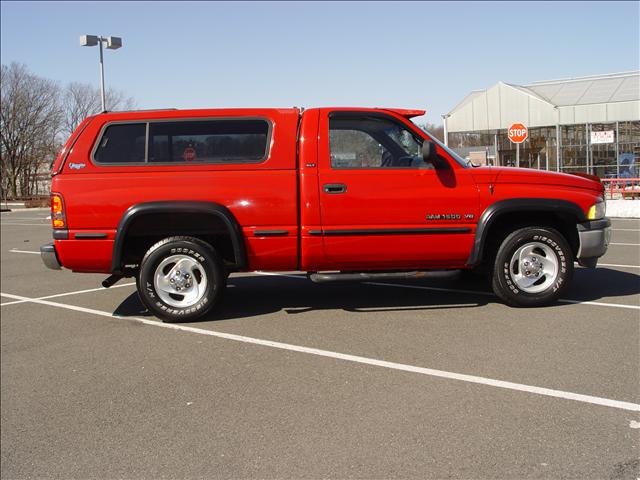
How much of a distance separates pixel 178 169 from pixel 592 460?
4.17 m

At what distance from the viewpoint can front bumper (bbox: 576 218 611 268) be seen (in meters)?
5.82

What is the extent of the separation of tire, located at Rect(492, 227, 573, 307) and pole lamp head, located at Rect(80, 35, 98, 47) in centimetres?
2306

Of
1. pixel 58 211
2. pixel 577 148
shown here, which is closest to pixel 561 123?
pixel 577 148

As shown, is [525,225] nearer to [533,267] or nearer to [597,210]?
[533,267]

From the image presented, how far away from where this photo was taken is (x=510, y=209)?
221 inches

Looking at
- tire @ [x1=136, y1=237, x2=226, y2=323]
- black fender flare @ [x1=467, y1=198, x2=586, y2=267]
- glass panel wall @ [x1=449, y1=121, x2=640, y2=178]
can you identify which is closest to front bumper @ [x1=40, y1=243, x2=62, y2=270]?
tire @ [x1=136, y1=237, x2=226, y2=323]

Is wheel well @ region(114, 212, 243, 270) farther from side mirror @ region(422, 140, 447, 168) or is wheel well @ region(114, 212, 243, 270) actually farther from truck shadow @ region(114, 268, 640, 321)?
side mirror @ region(422, 140, 447, 168)

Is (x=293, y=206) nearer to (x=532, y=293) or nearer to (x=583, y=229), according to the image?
(x=532, y=293)

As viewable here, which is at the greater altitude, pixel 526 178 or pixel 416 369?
pixel 526 178

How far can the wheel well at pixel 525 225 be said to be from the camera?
595cm

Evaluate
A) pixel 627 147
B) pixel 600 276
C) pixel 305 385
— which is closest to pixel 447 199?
pixel 305 385

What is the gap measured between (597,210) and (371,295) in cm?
256

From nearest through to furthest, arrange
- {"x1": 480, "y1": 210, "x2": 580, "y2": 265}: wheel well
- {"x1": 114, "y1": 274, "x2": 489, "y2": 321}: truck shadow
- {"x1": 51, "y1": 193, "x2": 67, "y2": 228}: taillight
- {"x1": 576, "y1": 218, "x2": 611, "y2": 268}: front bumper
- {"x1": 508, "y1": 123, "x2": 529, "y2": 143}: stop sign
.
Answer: {"x1": 51, "y1": 193, "x2": 67, "y2": 228}: taillight < {"x1": 576, "y1": 218, "x2": 611, "y2": 268}: front bumper < {"x1": 480, "y1": 210, "x2": 580, "y2": 265}: wheel well < {"x1": 114, "y1": 274, "x2": 489, "y2": 321}: truck shadow < {"x1": 508, "y1": 123, "x2": 529, "y2": 143}: stop sign

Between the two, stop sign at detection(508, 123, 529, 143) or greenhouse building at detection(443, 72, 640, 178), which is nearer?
stop sign at detection(508, 123, 529, 143)
